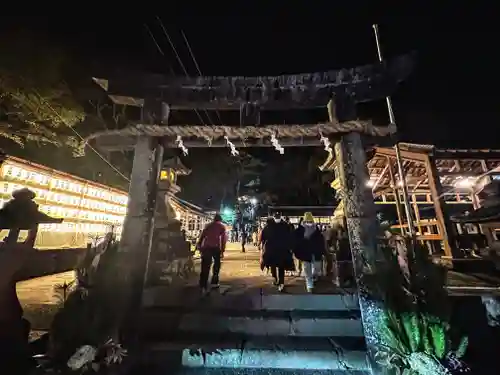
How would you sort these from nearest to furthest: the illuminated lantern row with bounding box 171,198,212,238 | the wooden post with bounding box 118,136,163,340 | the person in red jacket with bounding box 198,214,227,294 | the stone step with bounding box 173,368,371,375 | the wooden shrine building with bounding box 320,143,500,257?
the stone step with bounding box 173,368,371,375, the wooden post with bounding box 118,136,163,340, the person in red jacket with bounding box 198,214,227,294, the wooden shrine building with bounding box 320,143,500,257, the illuminated lantern row with bounding box 171,198,212,238

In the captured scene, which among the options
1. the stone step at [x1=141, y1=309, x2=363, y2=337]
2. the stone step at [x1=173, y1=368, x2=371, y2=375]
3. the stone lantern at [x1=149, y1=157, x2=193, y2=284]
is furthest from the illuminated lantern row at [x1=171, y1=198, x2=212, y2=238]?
the stone step at [x1=173, y1=368, x2=371, y2=375]

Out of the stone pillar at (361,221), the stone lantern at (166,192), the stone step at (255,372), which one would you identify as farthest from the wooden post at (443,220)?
the stone lantern at (166,192)

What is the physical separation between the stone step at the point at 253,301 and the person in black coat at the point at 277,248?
781 millimetres

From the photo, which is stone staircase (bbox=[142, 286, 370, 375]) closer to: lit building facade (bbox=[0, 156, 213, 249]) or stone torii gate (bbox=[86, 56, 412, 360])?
stone torii gate (bbox=[86, 56, 412, 360])

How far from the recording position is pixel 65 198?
11.4 m

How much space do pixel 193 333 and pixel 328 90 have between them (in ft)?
25.4

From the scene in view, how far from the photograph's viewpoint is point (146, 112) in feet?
24.2

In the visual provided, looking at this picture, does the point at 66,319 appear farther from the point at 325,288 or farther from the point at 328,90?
the point at 328,90

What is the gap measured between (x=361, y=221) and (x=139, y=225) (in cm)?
579

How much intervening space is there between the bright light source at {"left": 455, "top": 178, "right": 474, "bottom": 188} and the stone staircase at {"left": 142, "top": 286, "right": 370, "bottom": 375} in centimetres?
1237

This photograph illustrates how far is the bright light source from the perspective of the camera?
13.4m

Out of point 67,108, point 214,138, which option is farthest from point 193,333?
point 67,108

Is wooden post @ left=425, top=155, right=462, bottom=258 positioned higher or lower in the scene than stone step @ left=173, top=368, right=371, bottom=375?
higher

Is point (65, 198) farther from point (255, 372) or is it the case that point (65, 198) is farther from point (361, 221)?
point (361, 221)
